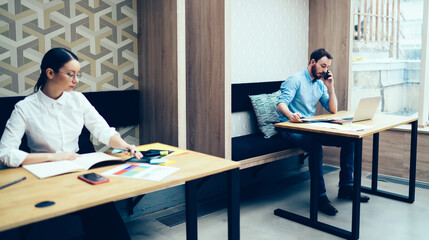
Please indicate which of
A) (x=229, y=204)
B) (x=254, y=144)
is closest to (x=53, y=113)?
(x=229, y=204)

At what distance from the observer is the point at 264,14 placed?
14.3ft

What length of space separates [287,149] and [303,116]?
37 cm

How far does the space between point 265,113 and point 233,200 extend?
222 cm

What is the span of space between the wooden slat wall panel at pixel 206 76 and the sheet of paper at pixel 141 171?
1437mm

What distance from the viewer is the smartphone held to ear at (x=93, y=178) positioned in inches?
64.1

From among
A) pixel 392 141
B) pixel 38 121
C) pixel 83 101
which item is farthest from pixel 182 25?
pixel 392 141

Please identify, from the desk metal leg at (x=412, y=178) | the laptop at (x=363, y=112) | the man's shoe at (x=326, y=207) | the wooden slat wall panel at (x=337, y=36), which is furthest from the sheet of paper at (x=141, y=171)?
the wooden slat wall panel at (x=337, y=36)

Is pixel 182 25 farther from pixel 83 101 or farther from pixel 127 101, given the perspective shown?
pixel 83 101

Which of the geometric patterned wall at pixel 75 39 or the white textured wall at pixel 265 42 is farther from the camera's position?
the white textured wall at pixel 265 42

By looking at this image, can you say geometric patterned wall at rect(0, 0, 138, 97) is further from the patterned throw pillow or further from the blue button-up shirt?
the blue button-up shirt

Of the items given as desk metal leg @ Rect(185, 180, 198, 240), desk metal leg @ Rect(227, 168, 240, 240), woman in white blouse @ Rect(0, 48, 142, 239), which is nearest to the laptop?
desk metal leg @ Rect(227, 168, 240, 240)

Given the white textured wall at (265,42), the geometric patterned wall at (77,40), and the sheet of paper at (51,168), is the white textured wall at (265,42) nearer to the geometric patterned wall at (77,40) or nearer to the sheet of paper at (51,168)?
the geometric patterned wall at (77,40)

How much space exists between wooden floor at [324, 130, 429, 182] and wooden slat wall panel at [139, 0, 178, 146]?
2.43 m

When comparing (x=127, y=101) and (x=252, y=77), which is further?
(x=252, y=77)
